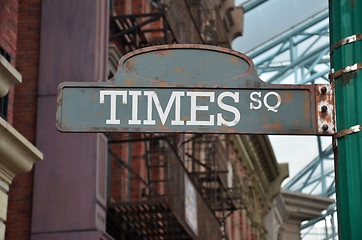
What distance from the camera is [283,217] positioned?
4838cm

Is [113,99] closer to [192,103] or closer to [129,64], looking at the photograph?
[129,64]

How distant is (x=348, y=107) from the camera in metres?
5.04

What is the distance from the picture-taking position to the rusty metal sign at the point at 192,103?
519cm

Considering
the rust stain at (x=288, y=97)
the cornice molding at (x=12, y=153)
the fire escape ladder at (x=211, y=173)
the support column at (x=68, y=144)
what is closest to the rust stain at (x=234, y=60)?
the rust stain at (x=288, y=97)

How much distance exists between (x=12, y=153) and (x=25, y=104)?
4261mm

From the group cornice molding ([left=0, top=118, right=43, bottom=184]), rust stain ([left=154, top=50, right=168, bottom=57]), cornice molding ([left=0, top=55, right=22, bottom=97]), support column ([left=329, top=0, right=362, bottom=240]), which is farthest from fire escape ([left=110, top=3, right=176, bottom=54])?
support column ([left=329, top=0, right=362, bottom=240])

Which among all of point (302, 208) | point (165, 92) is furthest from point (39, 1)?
point (302, 208)

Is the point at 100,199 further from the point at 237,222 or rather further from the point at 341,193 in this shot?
the point at 237,222

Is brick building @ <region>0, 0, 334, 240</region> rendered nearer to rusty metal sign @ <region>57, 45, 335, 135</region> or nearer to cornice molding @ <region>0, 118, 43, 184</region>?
cornice molding @ <region>0, 118, 43, 184</region>

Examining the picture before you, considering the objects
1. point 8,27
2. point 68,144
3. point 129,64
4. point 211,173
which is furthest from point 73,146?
point 211,173

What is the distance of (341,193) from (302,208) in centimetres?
3935

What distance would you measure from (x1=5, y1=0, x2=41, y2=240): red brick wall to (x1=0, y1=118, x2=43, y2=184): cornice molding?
3.29m

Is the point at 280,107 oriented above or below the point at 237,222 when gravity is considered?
below

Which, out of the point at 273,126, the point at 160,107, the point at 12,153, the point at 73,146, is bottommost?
the point at 273,126
